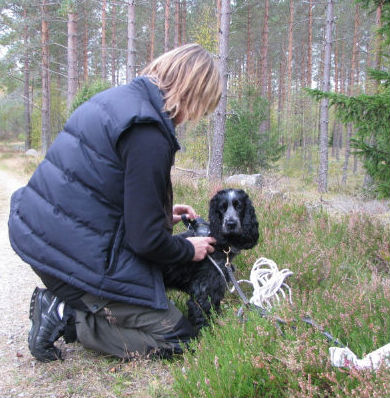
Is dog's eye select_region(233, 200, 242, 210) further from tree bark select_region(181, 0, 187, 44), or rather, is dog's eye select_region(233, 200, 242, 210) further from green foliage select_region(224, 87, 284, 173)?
tree bark select_region(181, 0, 187, 44)

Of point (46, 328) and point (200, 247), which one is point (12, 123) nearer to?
point (46, 328)

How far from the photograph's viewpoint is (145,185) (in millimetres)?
2447

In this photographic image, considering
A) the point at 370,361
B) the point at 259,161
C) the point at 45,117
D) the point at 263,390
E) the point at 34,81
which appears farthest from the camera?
the point at 34,81

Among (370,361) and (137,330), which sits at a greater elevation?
(370,361)

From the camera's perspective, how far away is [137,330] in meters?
Answer: 2.88

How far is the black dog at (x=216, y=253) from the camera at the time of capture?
317 centimetres

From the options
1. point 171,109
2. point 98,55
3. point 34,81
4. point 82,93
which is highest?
point 98,55

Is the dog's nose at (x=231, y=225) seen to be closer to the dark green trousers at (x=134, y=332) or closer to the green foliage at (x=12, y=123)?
the dark green trousers at (x=134, y=332)

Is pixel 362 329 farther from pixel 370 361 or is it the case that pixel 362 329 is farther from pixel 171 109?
pixel 171 109

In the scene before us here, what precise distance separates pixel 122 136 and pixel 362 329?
74.0 inches

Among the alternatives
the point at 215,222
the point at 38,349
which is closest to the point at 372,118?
the point at 215,222

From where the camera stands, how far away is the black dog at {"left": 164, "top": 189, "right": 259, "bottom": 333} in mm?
3174

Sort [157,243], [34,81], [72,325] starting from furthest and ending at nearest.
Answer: [34,81] < [72,325] < [157,243]

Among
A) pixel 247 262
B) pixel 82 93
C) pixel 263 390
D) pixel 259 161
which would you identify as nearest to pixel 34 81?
pixel 82 93
